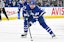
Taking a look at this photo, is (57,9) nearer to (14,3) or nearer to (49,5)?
(49,5)

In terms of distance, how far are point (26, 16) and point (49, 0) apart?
1307cm

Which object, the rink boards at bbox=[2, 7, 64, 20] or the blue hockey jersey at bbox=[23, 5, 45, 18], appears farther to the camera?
the rink boards at bbox=[2, 7, 64, 20]

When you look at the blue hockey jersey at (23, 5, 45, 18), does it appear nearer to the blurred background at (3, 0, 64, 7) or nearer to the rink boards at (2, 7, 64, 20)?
the rink boards at (2, 7, 64, 20)

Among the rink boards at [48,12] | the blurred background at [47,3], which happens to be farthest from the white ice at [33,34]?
the blurred background at [47,3]

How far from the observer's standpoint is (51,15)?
67.1 ft

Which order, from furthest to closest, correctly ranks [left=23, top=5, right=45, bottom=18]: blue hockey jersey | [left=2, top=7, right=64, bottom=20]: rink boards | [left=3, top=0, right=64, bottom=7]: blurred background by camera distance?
[left=3, top=0, right=64, bottom=7]: blurred background < [left=2, top=7, right=64, bottom=20]: rink boards < [left=23, top=5, right=45, bottom=18]: blue hockey jersey

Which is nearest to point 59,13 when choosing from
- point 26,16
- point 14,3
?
point 14,3

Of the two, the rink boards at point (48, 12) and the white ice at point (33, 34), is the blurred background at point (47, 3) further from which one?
the white ice at point (33, 34)

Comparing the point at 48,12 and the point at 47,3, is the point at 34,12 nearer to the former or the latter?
the point at 48,12

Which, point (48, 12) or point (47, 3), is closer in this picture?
point (48, 12)

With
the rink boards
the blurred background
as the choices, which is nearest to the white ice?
the rink boards

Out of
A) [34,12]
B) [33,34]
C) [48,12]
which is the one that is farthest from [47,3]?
[34,12]

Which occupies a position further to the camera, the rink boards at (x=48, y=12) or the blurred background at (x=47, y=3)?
the blurred background at (x=47, y=3)

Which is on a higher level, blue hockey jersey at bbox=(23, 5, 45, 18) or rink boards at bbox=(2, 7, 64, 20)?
blue hockey jersey at bbox=(23, 5, 45, 18)
